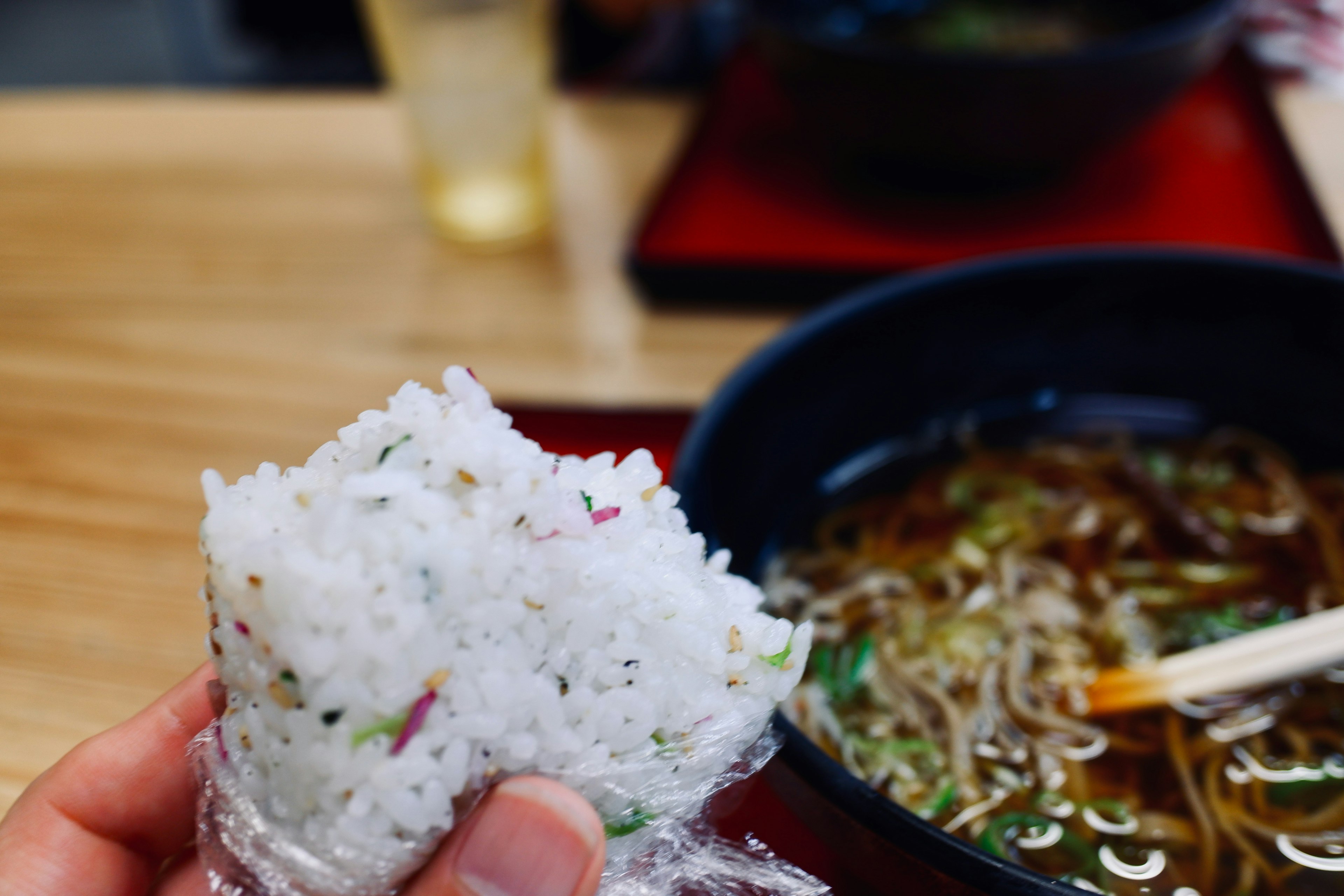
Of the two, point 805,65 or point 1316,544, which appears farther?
point 805,65

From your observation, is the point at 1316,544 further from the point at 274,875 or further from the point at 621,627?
the point at 274,875

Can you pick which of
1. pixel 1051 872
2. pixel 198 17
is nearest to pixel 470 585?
pixel 1051 872

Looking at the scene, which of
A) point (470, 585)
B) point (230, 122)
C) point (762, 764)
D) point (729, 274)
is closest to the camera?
point (470, 585)

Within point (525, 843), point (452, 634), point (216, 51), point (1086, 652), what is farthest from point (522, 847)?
point (216, 51)

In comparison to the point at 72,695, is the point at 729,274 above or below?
above

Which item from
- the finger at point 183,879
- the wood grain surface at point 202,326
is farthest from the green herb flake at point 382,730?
the wood grain surface at point 202,326

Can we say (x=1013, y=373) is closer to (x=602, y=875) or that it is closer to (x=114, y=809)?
(x=602, y=875)

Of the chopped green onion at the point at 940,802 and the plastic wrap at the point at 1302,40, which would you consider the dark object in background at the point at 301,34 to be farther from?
the chopped green onion at the point at 940,802
